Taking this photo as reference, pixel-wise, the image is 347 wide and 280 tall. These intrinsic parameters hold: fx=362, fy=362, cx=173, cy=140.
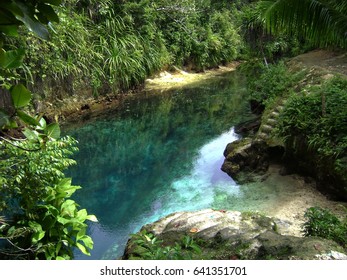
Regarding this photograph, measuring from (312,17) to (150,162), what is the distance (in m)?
5.03

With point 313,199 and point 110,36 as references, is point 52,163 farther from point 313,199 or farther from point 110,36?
point 110,36

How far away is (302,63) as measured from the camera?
431 inches

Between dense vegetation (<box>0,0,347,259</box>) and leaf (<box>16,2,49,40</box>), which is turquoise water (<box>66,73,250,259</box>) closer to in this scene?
dense vegetation (<box>0,0,347,259</box>)

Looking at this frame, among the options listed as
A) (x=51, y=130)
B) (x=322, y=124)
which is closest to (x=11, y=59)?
(x=51, y=130)

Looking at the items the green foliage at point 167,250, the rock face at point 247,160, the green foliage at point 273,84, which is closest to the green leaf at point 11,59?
the green foliage at point 167,250

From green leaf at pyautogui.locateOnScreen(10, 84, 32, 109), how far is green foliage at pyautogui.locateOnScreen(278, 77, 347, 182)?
15.8ft

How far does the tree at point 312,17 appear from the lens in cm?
439

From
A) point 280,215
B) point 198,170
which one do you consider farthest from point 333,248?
point 198,170

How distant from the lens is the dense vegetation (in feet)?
6.98

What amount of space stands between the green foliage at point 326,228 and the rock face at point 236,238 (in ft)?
1.33

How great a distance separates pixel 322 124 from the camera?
5723mm

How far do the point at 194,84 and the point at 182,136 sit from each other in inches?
310

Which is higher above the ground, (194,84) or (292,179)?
(292,179)

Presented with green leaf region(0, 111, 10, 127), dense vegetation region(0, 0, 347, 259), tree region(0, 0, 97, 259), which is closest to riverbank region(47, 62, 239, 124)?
dense vegetation region(0, 0, 347, 259)
